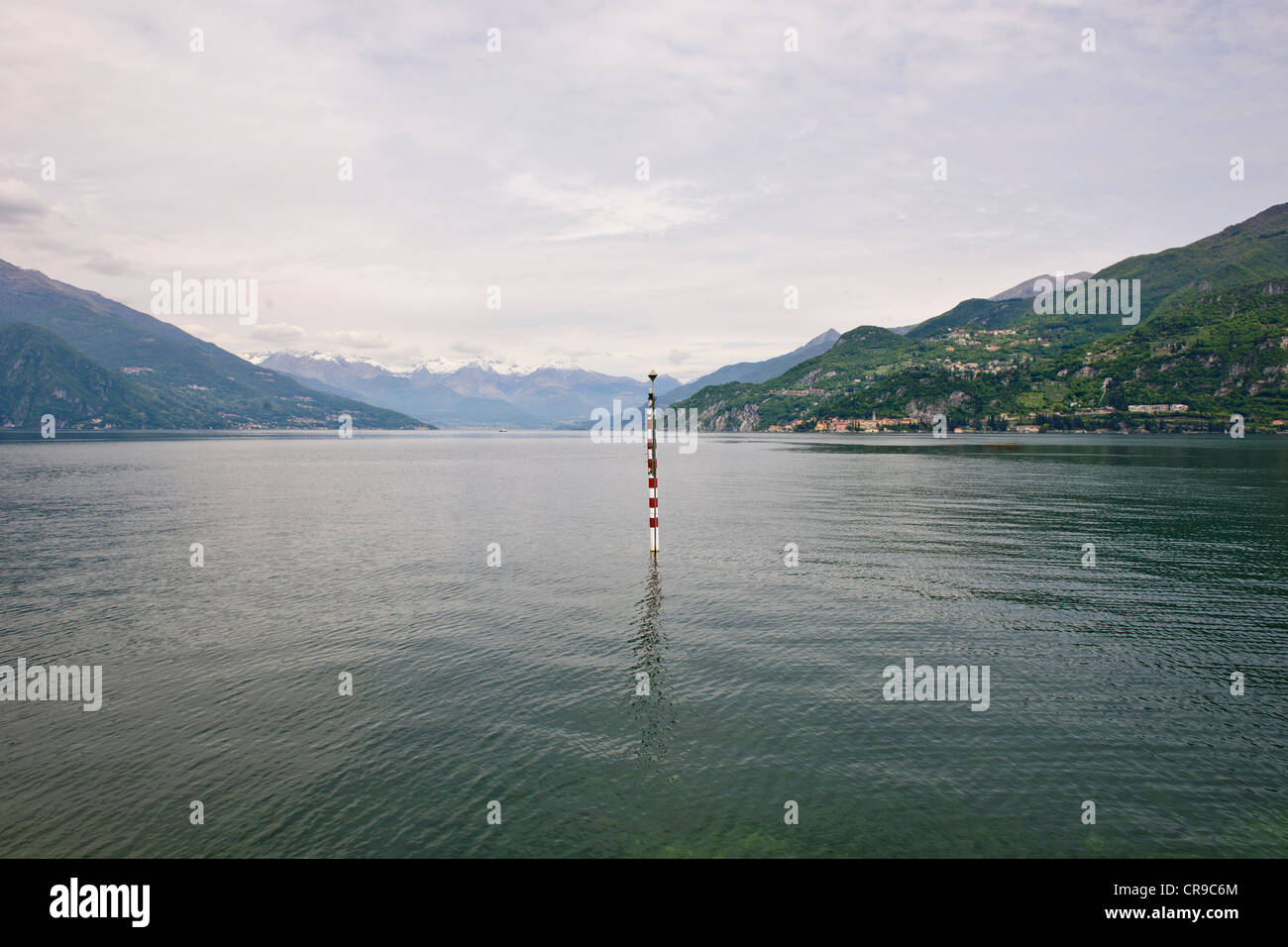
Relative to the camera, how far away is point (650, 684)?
2678cm

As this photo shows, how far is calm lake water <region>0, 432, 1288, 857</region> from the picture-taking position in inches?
674

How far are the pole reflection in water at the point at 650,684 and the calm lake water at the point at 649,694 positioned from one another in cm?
20

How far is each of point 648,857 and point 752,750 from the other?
242 inches

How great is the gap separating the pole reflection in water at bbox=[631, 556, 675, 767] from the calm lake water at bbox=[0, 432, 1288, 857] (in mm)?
200

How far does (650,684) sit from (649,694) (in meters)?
1.11

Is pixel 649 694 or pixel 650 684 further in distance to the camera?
pixel 650 684

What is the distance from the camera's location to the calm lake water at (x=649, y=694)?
674 inches

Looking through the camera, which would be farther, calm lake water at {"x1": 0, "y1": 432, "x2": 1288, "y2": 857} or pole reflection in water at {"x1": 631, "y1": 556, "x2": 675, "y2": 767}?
pole reflection in water at {"x1": 631, "y1": 556, "x2": 675, "y2": 767}

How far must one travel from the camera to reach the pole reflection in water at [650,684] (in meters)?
21.6

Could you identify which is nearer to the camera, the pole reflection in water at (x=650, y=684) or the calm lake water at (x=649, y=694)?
the calm lake water at (x=649, y=694)
